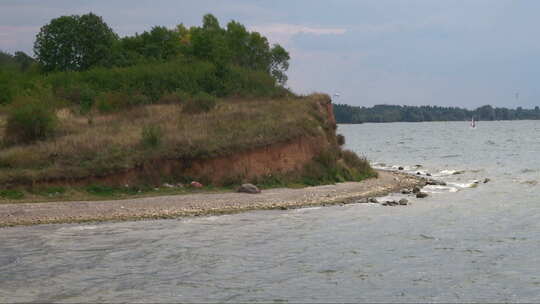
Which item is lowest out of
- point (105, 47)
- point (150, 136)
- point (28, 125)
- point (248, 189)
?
point (248, 189)

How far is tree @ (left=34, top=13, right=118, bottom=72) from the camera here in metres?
57.2

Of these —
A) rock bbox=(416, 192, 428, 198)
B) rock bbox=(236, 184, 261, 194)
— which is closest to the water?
rock bbox=(236, 184, 261, 194)

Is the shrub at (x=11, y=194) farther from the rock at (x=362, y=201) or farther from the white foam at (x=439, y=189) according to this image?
the white foam at (x=439, y=189)

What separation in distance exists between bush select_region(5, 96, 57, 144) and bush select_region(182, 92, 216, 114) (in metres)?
10.7

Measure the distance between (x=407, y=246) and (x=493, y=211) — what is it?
31.8ft

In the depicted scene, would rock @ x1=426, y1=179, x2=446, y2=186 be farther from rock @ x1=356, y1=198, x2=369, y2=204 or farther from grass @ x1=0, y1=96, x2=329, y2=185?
rock @ x1=356, y1=198, x2=369, y2=204

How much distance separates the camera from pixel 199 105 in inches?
1751

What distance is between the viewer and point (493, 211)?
1141 inches

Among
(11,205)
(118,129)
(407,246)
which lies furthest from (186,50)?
(407,246)

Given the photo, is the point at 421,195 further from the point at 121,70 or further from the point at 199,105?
the point at 121,70

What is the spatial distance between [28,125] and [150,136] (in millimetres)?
7504

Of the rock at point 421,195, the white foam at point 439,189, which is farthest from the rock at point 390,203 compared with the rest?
the white foam at point 439,189

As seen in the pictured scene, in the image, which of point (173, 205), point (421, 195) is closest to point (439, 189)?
point (421, 195)

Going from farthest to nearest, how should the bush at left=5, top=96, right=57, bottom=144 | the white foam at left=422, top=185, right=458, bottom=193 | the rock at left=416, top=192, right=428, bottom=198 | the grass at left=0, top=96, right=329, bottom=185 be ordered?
the white foam at left=422, top=185, right=458, bottom=193, the bush at left=5, top=96, right=57, bottom=144, the rock at left=416, top=192, right=428, bottom=198, the grass at left=0, top=96, right=329, bottom=185
